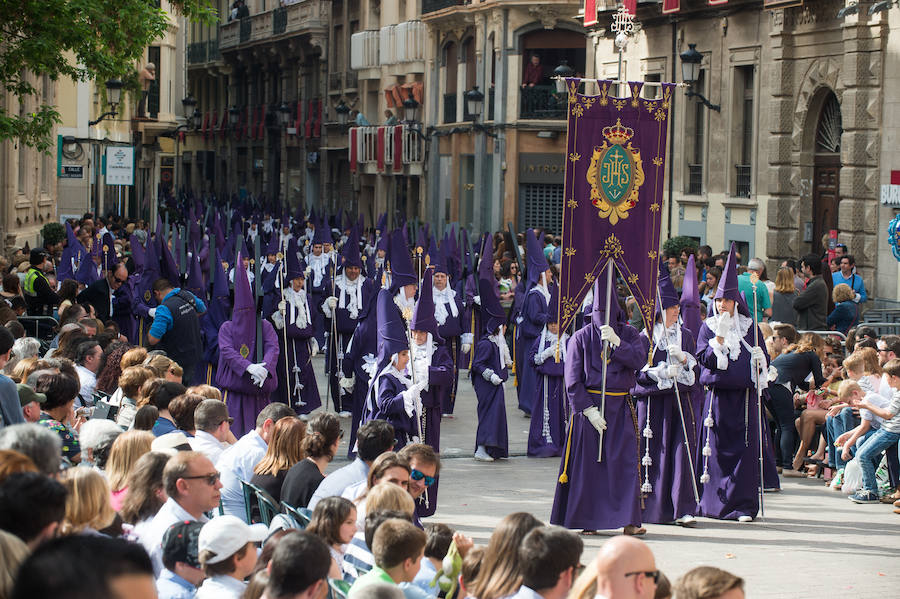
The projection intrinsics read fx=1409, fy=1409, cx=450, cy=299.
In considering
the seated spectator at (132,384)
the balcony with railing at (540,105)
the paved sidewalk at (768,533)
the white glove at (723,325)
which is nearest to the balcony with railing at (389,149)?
the balcony with railing at (540,105)

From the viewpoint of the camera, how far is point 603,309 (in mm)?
10828

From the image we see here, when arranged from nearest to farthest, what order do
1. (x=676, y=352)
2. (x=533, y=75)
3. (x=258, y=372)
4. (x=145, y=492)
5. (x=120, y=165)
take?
1. (x=145, y=492)
2. (x=676, y=352)
3. (x=258, y=372)
4. (x=120, y=165)
5. (x=533, y=75)

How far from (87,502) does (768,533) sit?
6.79 meters

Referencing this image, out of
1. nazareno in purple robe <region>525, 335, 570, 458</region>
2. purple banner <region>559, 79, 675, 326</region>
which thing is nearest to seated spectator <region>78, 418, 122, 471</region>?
purple banner <region>559, 79, 675, 326</region>

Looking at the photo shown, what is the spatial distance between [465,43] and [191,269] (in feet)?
80.9

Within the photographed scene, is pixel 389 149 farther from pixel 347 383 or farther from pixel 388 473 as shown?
pixel 388 473

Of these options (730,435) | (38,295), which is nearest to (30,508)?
(730,435)

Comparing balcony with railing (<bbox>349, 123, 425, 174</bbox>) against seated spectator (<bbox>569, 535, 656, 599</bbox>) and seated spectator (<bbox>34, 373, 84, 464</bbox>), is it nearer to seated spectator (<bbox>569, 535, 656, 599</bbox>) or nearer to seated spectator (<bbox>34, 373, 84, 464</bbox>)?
seated spectator (<bbox>34, 373, 84, 464</bbox>)

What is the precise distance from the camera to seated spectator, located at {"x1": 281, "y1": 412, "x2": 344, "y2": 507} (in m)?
7.55

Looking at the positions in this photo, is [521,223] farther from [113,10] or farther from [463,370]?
[113,10]

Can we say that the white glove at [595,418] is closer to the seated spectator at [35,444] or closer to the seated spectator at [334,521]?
the seated spectator at [334,521]

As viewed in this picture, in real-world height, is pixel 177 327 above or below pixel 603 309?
below

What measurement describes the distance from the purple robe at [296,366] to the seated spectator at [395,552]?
9.81 meters

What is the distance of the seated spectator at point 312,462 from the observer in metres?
7.55
